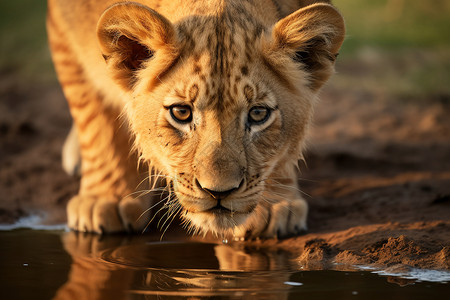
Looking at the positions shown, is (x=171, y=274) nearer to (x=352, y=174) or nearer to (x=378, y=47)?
(x=352, y=174)

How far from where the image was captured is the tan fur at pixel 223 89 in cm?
363

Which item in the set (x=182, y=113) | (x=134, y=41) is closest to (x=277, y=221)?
(x=182, y=113)

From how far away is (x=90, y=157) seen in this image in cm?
518

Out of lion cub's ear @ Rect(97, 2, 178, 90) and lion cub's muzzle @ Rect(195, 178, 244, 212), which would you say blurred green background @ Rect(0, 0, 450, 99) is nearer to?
lion cub's ear @ Rect(97, 2, 178, 90)

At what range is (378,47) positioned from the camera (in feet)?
32.3

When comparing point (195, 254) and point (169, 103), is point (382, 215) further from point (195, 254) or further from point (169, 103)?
point (169, 103)

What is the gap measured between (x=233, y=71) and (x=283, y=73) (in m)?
0.38

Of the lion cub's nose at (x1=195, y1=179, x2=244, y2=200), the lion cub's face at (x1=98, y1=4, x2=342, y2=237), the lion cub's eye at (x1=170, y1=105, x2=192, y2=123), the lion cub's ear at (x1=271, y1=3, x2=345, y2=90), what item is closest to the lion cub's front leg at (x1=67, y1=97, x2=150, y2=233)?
the lion cub's face at (x1=98, y1=4, x2=342, y2=237)

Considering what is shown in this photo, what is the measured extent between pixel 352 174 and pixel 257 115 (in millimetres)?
2432

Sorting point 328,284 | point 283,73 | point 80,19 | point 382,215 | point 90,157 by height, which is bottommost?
point 328,284

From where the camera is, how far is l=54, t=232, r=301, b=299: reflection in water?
318 centimetres

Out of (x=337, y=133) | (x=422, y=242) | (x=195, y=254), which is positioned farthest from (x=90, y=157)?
(x=337, y=133)

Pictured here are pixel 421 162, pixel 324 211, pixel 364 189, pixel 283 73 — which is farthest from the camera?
pixel 421 162

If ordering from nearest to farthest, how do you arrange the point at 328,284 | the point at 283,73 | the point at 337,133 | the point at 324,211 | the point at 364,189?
the point at 328,284 → the point at 283,73 → the point at 324,211 → the point at 364,189 → the point at 337,133
